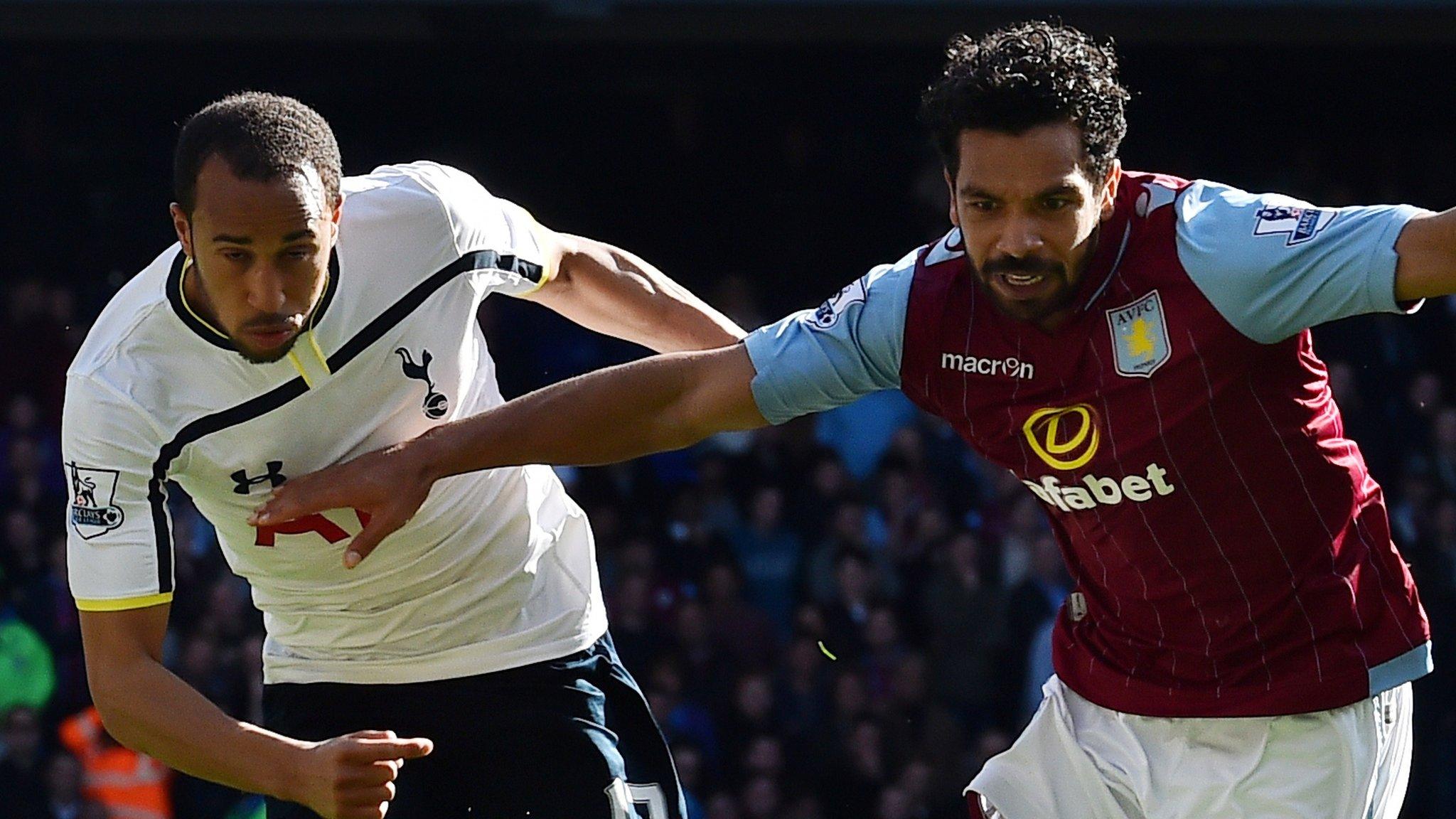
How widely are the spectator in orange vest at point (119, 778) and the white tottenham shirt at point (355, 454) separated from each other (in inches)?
186

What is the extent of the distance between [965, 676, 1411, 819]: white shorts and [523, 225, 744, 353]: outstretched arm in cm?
110

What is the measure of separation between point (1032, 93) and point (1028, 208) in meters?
0.19

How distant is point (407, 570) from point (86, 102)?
301 inches

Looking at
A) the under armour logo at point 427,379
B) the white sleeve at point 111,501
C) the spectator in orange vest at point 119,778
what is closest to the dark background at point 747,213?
the spectator in orange vest at point 119,778

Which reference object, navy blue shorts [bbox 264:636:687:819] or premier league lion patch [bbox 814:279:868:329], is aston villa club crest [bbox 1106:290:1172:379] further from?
navy blue shorts [bbox 264:636:687:819]

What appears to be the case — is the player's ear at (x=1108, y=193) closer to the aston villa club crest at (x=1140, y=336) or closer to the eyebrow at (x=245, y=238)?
the aston villa club crest at (x=1140, y=336)

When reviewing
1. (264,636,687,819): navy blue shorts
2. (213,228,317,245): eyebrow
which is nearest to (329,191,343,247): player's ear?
(213,228,317,245): eyebrow

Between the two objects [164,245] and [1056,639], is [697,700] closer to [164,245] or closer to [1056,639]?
[164,245]

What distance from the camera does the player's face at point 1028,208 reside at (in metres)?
3.19

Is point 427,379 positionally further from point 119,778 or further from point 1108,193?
point 119,778

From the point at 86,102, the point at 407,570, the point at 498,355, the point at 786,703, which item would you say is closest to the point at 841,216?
the point at 498,355

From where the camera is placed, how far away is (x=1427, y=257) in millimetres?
2986

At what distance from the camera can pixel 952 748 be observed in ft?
28.7

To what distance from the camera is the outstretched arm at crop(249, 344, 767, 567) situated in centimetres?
344
